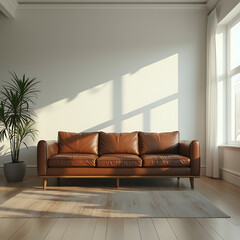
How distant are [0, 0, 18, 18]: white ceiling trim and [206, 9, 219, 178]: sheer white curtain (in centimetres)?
344

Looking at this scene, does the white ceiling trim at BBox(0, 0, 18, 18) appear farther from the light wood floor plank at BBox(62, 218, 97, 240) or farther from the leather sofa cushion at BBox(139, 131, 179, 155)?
the light wood floor plank at BBox(62, 218, 97, 240)

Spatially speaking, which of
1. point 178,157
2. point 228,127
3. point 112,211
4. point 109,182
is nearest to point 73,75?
point 109,182

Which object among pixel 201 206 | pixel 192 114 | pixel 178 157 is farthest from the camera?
pixel 192 114

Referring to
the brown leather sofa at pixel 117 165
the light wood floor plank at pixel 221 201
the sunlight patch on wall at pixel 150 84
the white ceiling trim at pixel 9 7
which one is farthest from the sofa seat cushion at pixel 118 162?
the white ceiling trim at pixel 9 7

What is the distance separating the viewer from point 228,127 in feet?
17.3

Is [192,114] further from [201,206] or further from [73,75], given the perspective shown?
[201,206]

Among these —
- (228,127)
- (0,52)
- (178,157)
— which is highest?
(0,52)

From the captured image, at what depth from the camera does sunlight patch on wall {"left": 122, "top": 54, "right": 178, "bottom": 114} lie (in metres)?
5.59

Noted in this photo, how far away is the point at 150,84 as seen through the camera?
561 cm

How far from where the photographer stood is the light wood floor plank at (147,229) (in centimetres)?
233

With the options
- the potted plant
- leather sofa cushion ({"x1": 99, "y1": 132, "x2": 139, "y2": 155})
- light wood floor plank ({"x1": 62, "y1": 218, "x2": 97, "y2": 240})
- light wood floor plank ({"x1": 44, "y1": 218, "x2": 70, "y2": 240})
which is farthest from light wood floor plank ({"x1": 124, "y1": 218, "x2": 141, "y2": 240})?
the potted plant

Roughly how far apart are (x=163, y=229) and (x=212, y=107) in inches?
128

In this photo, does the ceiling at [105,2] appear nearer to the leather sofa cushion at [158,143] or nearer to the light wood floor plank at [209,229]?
the leather sofa cushion at [158,143]

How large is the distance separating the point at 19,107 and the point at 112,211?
10.4 feet
